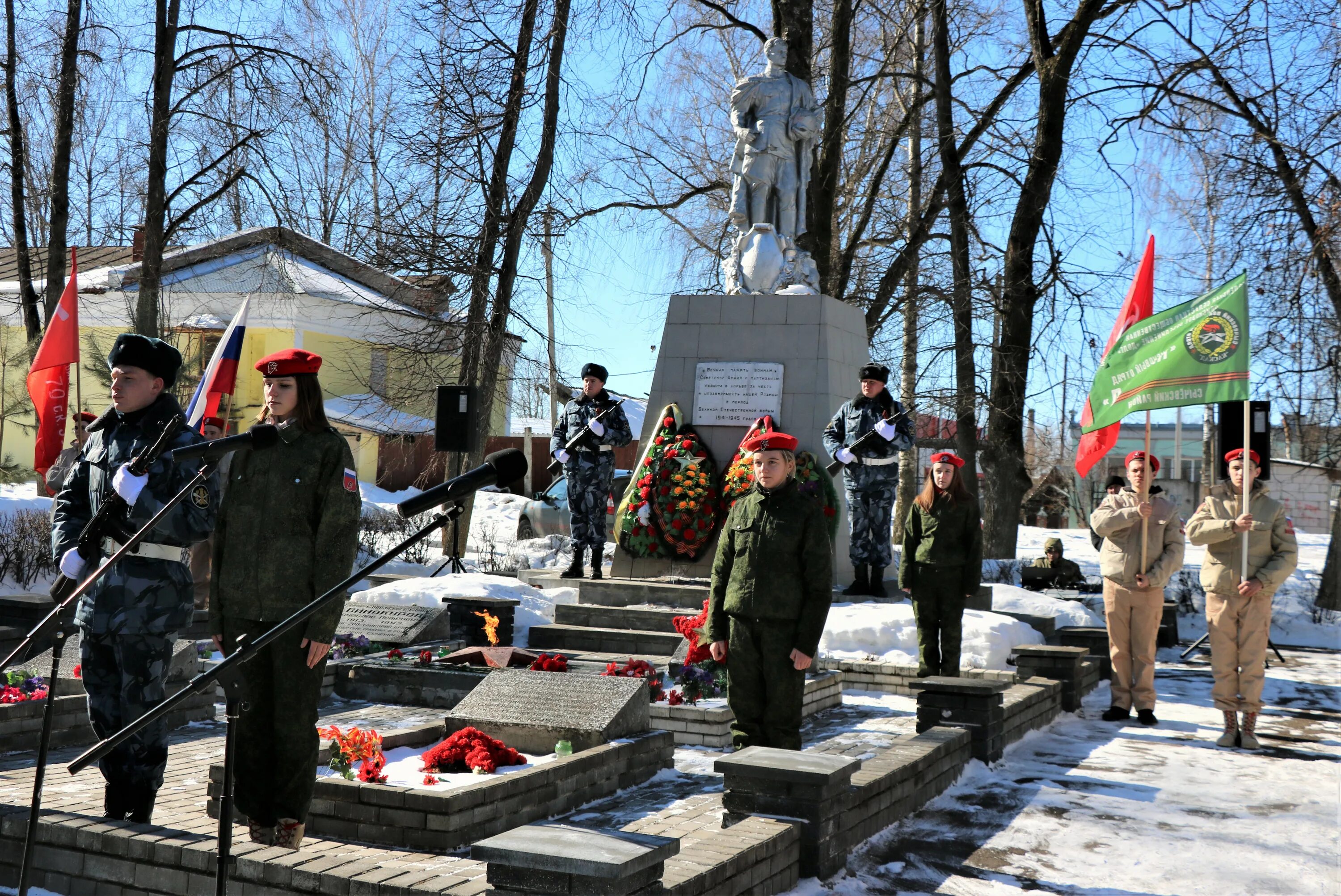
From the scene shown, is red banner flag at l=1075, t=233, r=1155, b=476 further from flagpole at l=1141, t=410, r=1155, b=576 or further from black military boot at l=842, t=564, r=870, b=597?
black military boot at l=842, t=564, r=870, b=597

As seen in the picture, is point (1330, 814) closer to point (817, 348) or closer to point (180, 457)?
point (180, 457)

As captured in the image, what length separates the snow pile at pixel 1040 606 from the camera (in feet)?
41.9

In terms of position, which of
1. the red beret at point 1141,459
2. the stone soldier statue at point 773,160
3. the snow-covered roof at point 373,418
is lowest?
the red beret at point 1141,459

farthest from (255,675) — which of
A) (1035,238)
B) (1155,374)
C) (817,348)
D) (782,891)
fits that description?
(1035,238)

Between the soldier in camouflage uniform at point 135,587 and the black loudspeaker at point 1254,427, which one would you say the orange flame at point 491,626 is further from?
the black loudspeaker at point 1254,427

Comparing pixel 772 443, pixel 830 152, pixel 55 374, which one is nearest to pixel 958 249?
pixel 830 152

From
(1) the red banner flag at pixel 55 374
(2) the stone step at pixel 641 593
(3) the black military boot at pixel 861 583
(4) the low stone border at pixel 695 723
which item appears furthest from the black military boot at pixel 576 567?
(1) the red banner flag at pixel 55 374

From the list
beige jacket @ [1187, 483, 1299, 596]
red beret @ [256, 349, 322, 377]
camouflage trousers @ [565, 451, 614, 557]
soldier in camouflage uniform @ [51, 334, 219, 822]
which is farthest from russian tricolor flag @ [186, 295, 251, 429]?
beige jacket @ [1187, 483, 1299, 596]

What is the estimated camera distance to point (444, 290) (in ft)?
59.1

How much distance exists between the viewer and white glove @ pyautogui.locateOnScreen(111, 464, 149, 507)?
438cm

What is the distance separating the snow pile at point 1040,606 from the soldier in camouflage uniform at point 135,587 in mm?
9416

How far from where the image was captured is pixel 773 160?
13.4m

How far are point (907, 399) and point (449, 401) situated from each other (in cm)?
1069

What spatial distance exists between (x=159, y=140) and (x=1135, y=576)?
45.0 ft
